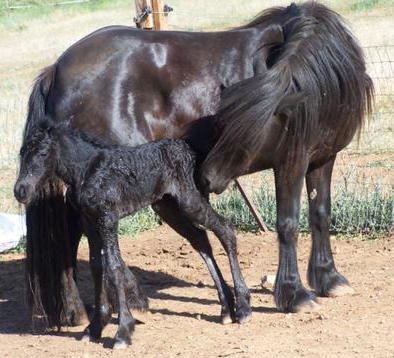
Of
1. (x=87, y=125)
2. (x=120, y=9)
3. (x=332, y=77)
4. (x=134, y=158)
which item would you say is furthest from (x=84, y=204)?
(x=120, y=9)

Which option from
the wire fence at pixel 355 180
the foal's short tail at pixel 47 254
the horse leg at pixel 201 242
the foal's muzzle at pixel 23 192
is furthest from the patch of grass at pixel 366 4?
the foal's muzzle at pixel 23 192

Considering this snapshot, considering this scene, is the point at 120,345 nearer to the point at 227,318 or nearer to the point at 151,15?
the point at 227,318

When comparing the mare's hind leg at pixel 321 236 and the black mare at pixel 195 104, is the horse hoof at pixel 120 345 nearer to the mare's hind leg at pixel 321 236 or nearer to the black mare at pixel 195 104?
the black mare at pixel 195 104

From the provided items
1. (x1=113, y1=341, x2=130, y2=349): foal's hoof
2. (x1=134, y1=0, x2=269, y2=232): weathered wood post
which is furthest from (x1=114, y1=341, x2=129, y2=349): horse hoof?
(x1=134, y1=0, x2=269, y2=232): weathered wood post

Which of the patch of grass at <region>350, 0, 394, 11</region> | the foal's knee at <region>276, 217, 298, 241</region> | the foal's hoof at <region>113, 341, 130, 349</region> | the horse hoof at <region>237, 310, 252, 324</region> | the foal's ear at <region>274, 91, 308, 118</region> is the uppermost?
the foal's ear at <region>274, 91, 308, 118</region>

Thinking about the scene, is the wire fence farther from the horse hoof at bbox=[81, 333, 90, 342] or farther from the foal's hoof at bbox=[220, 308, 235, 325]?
the horse hoof at bbox=[81, 333, 90, 342]

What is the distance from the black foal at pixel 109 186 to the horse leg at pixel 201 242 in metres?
0.03

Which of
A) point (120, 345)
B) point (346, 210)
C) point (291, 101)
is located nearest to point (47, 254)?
point (120, 345)

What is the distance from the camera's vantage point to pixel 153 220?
26.7ft

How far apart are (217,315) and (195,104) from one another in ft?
4.46

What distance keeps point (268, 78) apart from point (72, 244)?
5.41ft

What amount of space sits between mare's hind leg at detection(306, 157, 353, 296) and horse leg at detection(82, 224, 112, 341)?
1573 mm

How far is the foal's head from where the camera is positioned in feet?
15.9

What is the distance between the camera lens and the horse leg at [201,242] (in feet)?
17.4
